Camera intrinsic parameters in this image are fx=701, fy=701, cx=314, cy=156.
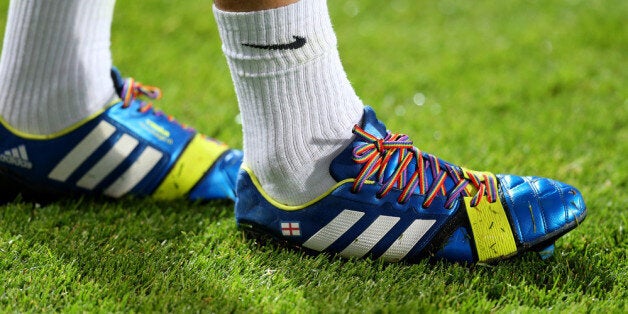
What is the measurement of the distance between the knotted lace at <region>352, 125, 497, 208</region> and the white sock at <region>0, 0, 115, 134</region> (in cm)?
66

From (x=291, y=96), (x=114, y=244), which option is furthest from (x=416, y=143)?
(x=114, y=244)

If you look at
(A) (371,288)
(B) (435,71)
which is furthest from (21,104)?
(B) (435,71)

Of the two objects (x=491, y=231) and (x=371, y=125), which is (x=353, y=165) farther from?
(x=491, y=231)

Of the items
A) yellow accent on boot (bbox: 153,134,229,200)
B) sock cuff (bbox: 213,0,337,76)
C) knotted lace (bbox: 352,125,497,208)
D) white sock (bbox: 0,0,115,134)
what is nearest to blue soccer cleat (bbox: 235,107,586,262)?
knotted lace (bbox: 352,125,497,208)

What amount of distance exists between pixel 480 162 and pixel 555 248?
57 centimetres

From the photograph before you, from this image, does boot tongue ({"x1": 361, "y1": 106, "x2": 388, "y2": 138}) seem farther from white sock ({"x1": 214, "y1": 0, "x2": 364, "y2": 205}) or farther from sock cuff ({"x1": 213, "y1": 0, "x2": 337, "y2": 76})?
sock cuff ({"x1": 213, "y1": 0, "x2": 337, "y2": 76})

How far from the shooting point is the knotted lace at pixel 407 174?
1348mm

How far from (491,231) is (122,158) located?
33.4 inches

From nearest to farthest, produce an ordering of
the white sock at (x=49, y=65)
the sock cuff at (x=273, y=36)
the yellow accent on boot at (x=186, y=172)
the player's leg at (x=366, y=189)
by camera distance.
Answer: the sock cuff at (x=273, y=36)
the player's leg at (x=366, y=189)
the white sock at (x=49, y=65)
the yellow accent on boot at (x=186, y=172)

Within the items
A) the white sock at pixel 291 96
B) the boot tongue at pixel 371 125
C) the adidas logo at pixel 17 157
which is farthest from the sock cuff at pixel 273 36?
the adidas logo at pixel 17 157

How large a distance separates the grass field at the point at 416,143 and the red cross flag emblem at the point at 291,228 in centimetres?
5

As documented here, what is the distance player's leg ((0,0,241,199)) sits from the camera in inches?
60.6

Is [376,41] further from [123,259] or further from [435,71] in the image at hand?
[123,259]

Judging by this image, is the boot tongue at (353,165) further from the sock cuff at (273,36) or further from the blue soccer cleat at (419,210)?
the sock cuff at (273,36)
